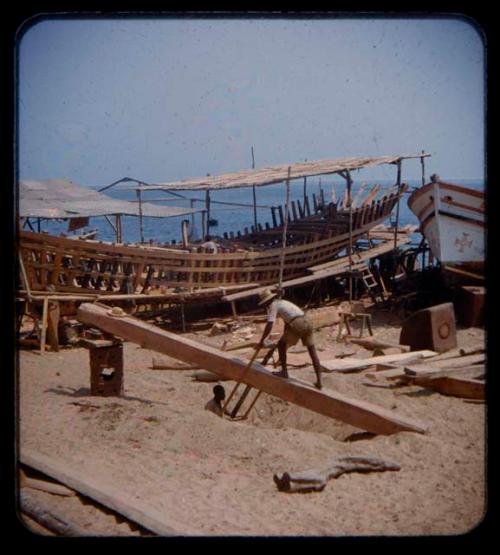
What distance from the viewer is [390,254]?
1880cm

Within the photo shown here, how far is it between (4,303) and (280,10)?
3371 mm

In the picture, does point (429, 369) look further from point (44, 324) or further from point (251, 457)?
point (44, 324)

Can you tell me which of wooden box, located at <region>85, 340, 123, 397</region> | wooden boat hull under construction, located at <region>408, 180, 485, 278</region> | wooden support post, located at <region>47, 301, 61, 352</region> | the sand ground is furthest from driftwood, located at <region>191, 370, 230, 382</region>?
wooden boat hull under construction, located at <region>408, 180, 485, 278</region>

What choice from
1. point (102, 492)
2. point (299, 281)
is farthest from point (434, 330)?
point (102, 492)

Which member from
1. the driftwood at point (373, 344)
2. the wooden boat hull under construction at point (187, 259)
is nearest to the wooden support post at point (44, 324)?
the wooden boat hull under construction at point (187, 259)

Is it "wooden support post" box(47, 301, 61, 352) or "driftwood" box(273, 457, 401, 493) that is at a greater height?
"wooden support post" box(47, 301, 61, 352)

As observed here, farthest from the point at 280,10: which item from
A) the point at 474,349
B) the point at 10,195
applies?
the point at 474,349

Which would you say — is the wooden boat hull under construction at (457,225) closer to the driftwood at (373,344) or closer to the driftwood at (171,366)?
the driftwood at (373,344)

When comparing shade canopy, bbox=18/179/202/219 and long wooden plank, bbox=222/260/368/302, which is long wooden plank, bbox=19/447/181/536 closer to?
long wooden plank, bbox=222/260/368/302

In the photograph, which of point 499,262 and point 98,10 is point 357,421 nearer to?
point 499,262

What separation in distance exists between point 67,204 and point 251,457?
1473 cm

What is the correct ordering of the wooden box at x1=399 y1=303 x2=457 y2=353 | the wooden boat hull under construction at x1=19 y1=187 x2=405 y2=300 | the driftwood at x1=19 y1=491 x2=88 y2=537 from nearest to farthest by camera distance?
the driftwood at x1=19 y1=491 x2=88 y2=537 < the wooden box at x1=399 y1=303 x2=457 y2=353 < the wooden boat hull under construction at x1=19 y1=187 x2=405 y2=300

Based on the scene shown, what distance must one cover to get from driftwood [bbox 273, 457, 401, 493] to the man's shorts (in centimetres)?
175

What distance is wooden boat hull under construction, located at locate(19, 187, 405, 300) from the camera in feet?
43.9
